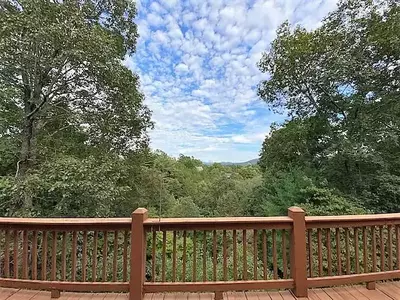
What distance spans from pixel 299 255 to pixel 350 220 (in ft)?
1.94

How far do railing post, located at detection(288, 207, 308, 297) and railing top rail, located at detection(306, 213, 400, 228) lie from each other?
107 mm

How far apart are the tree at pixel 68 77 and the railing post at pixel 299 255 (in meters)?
5.78

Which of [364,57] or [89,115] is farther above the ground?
[364,57]

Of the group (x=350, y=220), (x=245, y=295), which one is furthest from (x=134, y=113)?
(x=350, y=220)

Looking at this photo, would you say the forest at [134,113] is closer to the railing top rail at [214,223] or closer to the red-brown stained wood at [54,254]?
the red-brown stained wood at [54,254]

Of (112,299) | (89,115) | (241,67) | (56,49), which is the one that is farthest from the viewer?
(241,67)

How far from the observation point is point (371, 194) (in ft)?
26.5

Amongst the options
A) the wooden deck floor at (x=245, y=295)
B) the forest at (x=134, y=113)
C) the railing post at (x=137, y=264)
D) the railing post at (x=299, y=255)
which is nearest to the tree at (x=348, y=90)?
the forest at (x=134, y=113)

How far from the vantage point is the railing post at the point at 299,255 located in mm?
2246

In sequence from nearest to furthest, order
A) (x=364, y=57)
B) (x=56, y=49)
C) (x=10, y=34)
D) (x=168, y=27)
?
(x=10, y=34), (x=56, y=49), (x=364, y=57), (x=168, y=27)

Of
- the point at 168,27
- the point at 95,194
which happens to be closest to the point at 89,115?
the point at 95,194

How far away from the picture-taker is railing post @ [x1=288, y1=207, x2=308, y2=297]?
2.25m

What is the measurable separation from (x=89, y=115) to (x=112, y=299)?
230 inches

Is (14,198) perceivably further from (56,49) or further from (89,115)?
(56,49)
